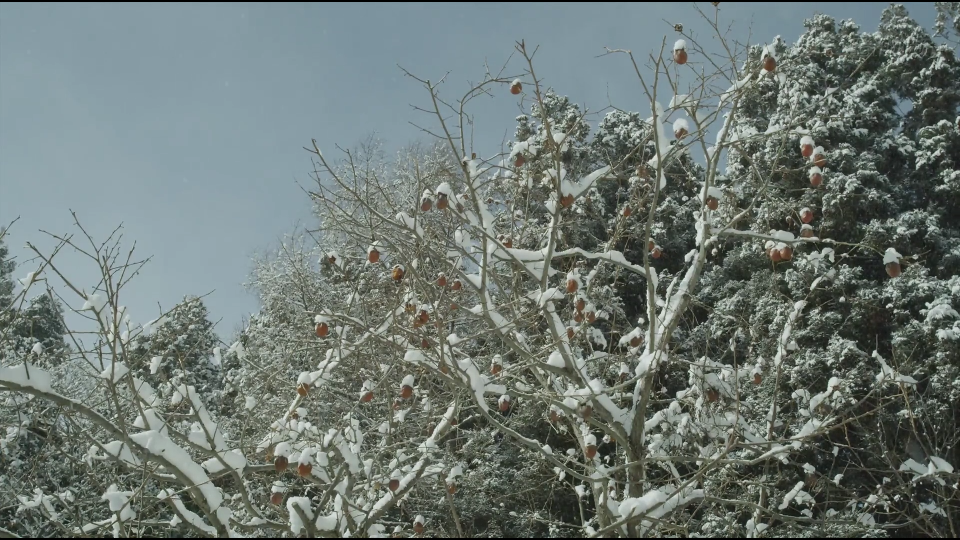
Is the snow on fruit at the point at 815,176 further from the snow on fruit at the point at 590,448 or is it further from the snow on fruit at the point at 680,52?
the snow on fruit at the point at 590,448

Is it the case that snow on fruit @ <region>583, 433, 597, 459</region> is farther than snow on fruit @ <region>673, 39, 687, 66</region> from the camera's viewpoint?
Yes

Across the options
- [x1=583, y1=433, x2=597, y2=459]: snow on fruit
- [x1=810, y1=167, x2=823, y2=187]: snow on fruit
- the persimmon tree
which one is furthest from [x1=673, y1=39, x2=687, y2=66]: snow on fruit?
[x1=583, y1=433, x2=597, y2=459]: snow on fruit

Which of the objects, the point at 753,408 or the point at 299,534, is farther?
the point at 753,408

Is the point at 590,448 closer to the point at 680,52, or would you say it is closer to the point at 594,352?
the point at 594,352

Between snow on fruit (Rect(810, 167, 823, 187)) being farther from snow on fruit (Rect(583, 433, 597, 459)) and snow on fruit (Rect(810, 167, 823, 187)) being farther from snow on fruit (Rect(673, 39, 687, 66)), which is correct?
snow on fruit (Rect(583, 433, 597, 459))

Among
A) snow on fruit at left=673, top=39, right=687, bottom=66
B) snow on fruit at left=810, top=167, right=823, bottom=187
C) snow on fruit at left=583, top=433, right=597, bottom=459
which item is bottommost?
snow on fruit at left=583, top=433, right=597, bottom=459

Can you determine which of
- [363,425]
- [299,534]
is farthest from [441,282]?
[363,425]

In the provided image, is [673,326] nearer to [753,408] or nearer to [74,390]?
[753,408]

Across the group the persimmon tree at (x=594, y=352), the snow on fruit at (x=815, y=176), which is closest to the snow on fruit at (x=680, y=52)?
the persimmon tree at (x=594, y=352)

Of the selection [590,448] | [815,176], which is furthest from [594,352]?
[815,176]

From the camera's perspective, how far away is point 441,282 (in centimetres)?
521

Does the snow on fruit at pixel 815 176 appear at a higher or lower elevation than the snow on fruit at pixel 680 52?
lower

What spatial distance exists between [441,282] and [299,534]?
203 centimetres

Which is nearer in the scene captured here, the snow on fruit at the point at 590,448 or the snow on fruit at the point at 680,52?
the snow on fruit at the point at 680,52
